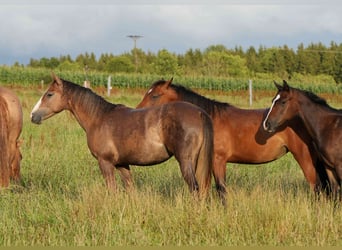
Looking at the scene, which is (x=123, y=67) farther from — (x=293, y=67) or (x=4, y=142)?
(x=4, y=142)

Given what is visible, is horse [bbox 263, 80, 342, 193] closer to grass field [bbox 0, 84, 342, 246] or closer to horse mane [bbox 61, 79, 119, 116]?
grass field [bbox 0, 84, 342, 246]

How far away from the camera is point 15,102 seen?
866 cm

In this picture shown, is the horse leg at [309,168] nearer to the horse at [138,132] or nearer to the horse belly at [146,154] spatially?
the horse at [138,132]

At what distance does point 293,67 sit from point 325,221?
206 feet

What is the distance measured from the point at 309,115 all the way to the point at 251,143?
927 mm

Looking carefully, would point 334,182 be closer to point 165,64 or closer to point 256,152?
point 256,152

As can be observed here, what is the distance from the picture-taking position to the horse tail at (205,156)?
6797 mm

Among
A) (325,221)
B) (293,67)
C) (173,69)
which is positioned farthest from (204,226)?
(293,67)

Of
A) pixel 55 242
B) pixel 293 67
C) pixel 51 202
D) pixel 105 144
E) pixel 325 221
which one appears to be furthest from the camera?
pixel 293 67

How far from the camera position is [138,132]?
23.0 feet

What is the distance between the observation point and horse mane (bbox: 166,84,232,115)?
7754mm

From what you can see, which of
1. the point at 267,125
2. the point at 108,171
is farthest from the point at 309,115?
the point at 108,171

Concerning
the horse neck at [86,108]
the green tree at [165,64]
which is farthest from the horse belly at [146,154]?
the green tree at [165,64]

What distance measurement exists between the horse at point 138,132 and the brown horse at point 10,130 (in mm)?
708
